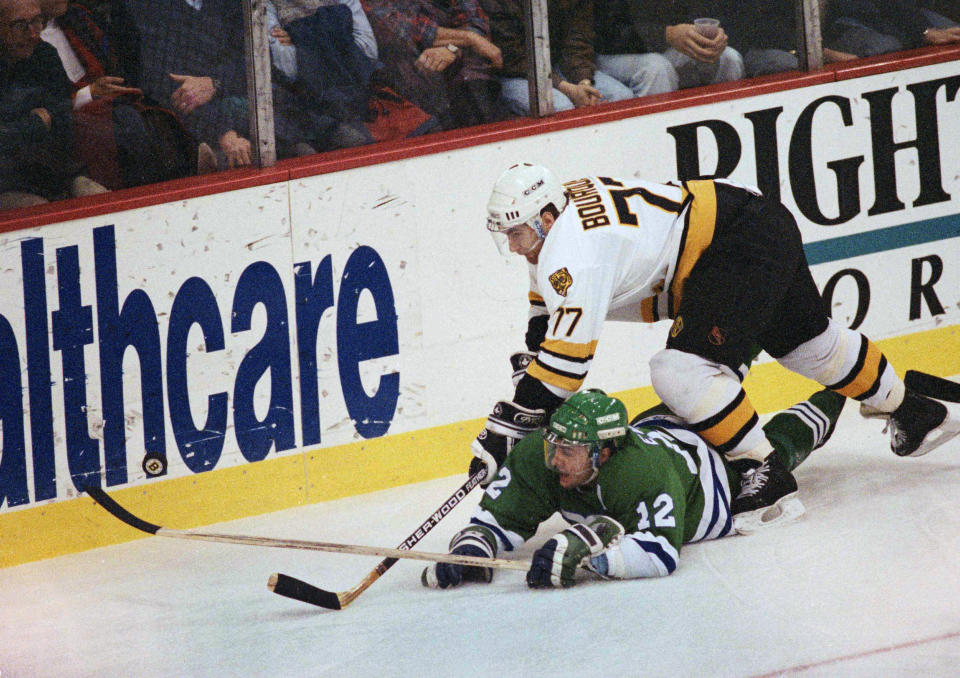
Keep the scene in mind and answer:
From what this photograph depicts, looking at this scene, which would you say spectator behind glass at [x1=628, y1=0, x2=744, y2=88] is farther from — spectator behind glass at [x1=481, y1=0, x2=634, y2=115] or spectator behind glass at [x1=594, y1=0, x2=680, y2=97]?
spectator behind glass at [x1=481, y1=0, x2=634, y2=115]

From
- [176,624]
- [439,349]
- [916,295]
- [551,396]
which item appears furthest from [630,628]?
[916,295]

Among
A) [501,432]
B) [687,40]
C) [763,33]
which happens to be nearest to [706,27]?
[687,40]

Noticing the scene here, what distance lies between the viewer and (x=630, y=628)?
3180mm

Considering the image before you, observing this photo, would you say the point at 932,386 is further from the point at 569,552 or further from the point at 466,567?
the point at 466,567

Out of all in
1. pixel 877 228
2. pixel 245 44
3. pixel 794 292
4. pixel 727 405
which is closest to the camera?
pixel 727 405

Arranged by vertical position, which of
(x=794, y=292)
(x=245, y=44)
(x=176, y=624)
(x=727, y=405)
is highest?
(x=245, y=44)

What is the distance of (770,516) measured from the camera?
12.3 feet

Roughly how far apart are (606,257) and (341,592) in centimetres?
107

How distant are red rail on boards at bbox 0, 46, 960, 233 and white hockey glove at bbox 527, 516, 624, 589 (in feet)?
4.95

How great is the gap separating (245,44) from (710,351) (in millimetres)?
1745

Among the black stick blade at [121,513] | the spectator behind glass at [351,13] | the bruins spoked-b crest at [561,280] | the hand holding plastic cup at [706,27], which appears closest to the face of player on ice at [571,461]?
the bruins spoked-b crest at [561,280]

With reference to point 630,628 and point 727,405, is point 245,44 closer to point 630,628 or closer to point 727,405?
point 727,405

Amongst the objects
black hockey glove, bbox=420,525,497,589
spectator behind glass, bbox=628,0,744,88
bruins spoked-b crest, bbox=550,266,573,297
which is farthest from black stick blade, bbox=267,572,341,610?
spectator behind glass, bbox=628,0,744,88

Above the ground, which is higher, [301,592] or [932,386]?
[932,386]
